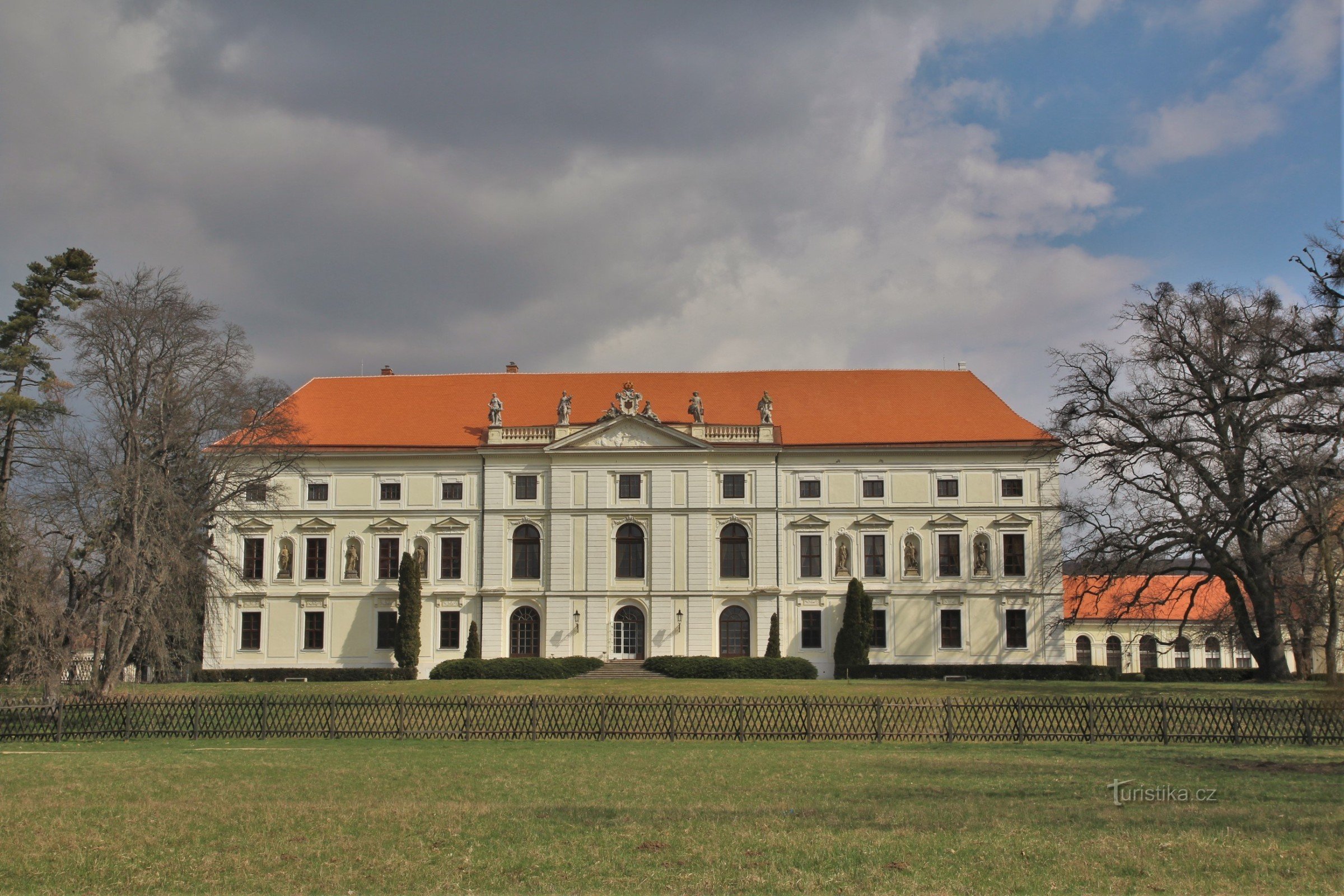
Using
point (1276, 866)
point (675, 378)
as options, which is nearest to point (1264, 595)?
point (675, 378)

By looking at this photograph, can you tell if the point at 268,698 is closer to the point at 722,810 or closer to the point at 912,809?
the point at 722,810

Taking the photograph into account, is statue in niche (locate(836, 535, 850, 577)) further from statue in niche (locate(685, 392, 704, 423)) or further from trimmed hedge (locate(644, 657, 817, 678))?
statue in niche (locate(685, 392, 704, 423))

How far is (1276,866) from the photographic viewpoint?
924 centimetres

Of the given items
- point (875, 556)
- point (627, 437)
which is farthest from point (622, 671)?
point (875, 556)

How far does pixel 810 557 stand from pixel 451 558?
46.7 feet

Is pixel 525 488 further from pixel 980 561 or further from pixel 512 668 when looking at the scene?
pixel 980 561

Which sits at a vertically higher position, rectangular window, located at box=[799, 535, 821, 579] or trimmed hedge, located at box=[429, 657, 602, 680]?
rectangular window, located at box=[799, 535, 821, 579]

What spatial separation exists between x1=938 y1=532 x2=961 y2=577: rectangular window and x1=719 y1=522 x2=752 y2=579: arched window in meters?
7.53

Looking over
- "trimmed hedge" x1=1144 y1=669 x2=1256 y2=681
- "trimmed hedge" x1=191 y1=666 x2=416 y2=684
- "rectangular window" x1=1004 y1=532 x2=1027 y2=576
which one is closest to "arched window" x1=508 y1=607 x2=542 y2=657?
"trimmed hedge" x1=191 y1=666 x2=416 y2=684

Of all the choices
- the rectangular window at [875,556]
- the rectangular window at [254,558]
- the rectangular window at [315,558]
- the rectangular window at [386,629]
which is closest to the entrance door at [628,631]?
the rectangular window at [386,629]

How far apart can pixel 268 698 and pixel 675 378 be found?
1135 inches

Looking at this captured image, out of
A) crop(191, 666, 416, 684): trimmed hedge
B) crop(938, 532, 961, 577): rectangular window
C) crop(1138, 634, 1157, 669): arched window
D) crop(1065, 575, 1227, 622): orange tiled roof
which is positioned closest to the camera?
crop(191, 666, 416, 684): trimmed hedge

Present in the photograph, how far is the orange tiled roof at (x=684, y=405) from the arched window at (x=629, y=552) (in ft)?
16.8

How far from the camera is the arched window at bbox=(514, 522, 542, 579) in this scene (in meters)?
42.8
